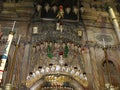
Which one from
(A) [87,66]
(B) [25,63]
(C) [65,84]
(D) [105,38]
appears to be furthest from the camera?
(D) [105,38]

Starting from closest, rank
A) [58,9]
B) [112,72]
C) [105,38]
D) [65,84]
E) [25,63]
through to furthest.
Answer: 1. [65,84]
2. [25,63]
3. [112,72]
4. [58,9]
5. [105,38]

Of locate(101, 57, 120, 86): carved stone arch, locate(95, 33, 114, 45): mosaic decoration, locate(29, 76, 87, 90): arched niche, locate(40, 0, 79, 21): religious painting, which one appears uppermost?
locate(40, 0, 79, 21): religious painting

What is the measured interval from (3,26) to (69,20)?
12.0 ft

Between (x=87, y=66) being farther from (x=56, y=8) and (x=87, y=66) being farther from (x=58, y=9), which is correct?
(x=56, y=8)

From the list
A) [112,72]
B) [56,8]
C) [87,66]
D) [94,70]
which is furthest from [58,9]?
[112,72]

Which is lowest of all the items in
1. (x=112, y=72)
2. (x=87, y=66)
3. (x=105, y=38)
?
(x=112, y=72)

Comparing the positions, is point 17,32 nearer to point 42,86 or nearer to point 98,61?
point 42,86

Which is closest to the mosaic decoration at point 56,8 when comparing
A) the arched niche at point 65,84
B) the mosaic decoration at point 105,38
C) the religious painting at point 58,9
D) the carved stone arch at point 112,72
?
the religious painting at point 58,9

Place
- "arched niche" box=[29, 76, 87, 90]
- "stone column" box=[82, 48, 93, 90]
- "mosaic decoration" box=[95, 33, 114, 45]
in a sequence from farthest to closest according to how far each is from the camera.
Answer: "mosaic decoration" box=[95, 33, 114, 45] < "stone column" box=[82, 48, 93, 90] < "arched niche" box=[29, 76, 87, 90]

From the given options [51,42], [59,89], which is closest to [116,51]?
[51,42]

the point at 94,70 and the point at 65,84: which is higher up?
the point at 94,70

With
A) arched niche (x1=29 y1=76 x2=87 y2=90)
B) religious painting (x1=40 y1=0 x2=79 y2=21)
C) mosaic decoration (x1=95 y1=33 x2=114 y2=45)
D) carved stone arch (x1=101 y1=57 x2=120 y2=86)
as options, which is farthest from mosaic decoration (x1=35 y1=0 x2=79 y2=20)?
arched niche (x1=29 y1=76 x2=87 y2=90)

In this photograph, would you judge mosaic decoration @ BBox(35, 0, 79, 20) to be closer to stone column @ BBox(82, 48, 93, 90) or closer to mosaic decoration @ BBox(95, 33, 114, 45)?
mosaic decoration @ BBox(95, 33, 114, 45)

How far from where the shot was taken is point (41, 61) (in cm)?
975
